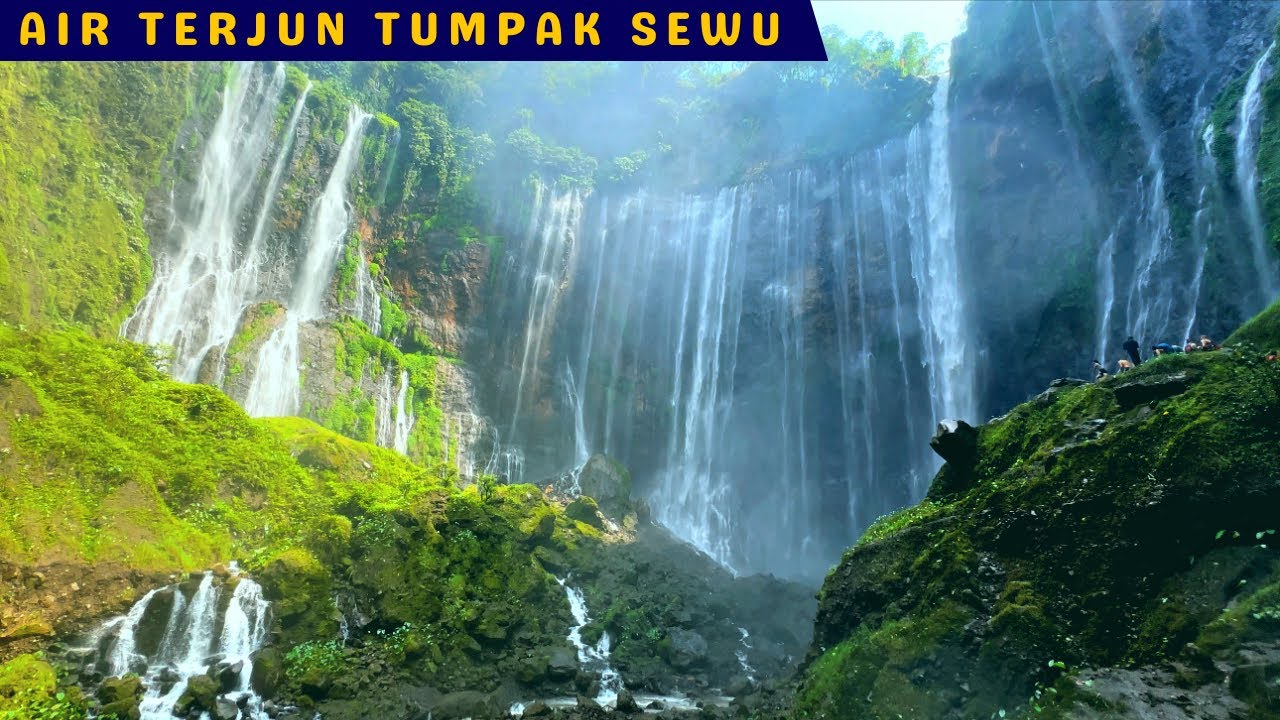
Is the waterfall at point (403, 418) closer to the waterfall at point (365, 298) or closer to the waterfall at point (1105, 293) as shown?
the waterfall at point (365, 298)

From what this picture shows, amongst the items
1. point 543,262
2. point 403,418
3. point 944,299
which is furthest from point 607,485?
point 944,299

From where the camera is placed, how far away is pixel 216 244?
20906 mm

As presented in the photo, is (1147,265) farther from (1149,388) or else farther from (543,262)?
(543,262)

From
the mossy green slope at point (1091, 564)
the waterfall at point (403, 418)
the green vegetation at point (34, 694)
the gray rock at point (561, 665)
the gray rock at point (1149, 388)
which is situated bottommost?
the gray rock at point (561, 665)

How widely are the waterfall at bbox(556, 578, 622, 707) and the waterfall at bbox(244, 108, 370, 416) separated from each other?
1098 cm

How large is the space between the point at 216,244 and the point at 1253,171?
27.5 m

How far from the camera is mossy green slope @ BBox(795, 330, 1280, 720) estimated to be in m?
5.26

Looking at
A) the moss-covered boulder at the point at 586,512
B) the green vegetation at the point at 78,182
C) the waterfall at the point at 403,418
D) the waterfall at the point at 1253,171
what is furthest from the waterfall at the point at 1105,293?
the green vegetation at the point at 78,182

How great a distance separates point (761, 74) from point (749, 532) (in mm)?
23007

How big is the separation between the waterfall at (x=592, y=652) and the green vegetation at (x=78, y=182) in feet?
44.1

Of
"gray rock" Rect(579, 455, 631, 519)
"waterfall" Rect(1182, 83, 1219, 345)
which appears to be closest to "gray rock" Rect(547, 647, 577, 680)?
"gray rock" Rect(579, 455, 631, 519)

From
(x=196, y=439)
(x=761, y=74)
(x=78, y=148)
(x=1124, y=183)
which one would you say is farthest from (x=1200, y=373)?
(x=761, y=74)

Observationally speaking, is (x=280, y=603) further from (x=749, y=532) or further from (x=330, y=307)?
(x=749, y=532)

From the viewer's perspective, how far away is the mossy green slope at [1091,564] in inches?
207
